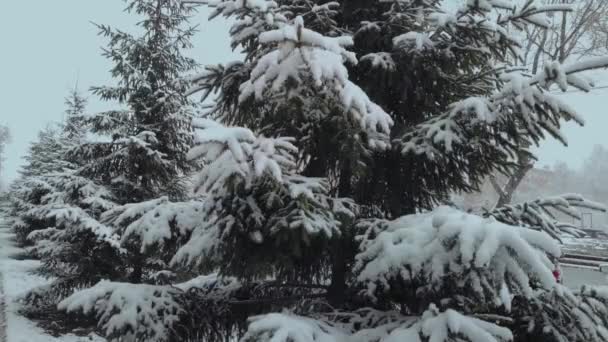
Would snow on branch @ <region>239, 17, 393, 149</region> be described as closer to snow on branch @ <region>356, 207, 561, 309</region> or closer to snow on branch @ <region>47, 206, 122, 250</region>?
snow on branch @ <region>356, 207, 561, 309</region>

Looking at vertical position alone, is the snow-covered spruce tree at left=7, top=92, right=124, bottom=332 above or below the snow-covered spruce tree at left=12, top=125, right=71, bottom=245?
below

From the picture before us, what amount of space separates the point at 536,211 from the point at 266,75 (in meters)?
1.67

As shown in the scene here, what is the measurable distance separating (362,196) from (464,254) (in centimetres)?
169

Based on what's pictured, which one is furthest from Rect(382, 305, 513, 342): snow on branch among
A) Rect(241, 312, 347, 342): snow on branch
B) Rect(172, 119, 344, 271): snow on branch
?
Rect(172, 119, 344, 271): snow on branch

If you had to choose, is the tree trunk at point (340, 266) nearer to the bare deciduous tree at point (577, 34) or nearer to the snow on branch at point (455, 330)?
the snow on branch at point (455, 330)

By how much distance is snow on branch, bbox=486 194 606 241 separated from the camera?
2.30m

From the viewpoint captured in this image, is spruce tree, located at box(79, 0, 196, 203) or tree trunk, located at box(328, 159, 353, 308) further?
spruce tree, located at box(79, 0, 196, 203)

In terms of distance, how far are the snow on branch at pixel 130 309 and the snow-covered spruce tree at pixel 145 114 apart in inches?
200

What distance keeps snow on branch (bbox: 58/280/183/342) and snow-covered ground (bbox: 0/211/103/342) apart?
18.0 ft

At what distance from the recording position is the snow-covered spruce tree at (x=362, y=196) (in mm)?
1757

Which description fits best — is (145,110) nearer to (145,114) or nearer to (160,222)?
(145,114)

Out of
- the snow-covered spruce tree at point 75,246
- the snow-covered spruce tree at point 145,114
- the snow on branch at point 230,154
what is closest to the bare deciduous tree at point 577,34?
the snow-covered spruce tree at point 145,114

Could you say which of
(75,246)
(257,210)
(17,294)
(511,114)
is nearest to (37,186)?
(17,294)

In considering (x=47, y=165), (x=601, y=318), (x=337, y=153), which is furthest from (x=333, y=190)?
(x=47, y=165)
